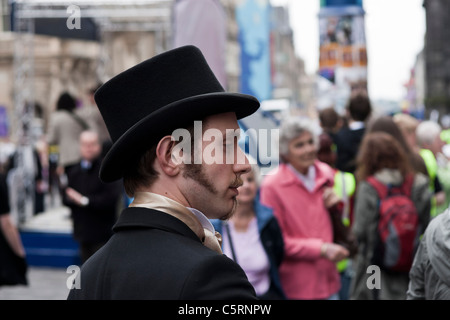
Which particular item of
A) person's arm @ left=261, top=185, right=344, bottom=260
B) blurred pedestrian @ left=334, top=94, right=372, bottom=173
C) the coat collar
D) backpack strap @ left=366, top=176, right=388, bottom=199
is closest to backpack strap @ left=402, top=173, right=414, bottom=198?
backpack strap @ left=366, top=176, right=388, bottom=199

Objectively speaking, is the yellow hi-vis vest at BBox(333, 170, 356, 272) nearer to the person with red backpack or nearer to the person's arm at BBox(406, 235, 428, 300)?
the person with red backpack

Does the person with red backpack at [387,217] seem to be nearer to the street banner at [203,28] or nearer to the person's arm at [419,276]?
the street banner at [203,28]

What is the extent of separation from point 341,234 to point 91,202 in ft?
9.78

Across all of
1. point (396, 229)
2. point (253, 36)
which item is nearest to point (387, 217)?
point (396, 229)

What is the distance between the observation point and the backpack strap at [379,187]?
16.7ft

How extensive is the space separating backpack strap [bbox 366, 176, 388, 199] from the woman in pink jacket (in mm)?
290

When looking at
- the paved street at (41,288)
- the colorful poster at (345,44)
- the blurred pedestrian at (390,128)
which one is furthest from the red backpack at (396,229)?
the colorful poster at (345,44)

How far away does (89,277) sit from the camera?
189 centimetres

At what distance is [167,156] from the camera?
1907mm

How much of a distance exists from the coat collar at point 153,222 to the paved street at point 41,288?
18.3 ft

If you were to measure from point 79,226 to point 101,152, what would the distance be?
93cm

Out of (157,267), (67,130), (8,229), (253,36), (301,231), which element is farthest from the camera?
(253,36)

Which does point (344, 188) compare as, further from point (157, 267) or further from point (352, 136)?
point (157, 267)
